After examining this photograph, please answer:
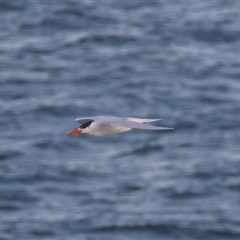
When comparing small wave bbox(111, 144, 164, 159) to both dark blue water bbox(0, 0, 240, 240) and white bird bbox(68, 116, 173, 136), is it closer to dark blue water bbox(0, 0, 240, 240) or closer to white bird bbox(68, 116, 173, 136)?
dark blue water bbox(0, 0, 240, 240)

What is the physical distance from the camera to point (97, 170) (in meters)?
12.4

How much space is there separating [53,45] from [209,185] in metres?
6.13

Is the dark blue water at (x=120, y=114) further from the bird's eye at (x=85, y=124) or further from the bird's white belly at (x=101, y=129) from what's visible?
the bird's white belly at (x=101, y=129)

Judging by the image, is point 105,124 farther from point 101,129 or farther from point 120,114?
point 120,114

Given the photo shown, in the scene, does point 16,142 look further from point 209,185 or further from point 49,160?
point 209,185

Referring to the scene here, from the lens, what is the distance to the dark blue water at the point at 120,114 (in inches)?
449

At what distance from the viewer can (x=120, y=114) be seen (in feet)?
47.1

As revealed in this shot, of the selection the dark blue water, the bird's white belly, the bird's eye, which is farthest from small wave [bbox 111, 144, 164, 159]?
the bird's white belly

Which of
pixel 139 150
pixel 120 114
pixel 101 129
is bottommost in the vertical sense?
pixel 139 150

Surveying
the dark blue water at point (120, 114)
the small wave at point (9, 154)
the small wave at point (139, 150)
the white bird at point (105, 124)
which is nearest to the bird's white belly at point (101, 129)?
the white bird at point (105, 124)

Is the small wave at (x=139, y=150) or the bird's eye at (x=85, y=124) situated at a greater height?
the bird's eye at (x=85, y=124)

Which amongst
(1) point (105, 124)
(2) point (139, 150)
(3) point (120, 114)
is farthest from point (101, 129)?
(3) point (120, 114)

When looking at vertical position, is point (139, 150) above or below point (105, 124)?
below

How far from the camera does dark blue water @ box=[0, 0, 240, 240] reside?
11406 mm
